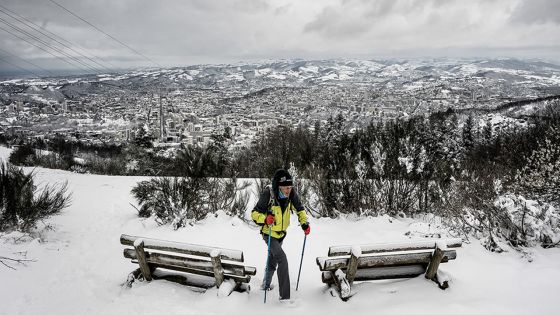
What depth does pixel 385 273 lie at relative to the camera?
15.2ft

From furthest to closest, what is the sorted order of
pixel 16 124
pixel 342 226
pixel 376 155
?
pixel 16 124, pixel 376 155, pixel 342 226

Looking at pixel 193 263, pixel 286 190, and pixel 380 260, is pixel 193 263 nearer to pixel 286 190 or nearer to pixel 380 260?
pixel 286 190

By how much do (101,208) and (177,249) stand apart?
853cm

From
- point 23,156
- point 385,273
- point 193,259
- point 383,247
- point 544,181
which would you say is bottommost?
point 23,156

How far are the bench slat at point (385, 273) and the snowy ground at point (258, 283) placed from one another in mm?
131

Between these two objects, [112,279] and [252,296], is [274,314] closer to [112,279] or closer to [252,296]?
[252,296]

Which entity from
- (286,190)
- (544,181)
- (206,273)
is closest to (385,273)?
(286,190)

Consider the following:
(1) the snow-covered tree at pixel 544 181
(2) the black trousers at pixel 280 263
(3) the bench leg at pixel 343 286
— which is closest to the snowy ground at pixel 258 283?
(3) the bench leg at pixel 343 286

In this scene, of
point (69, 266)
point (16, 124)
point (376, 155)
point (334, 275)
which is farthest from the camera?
point (16, 124)

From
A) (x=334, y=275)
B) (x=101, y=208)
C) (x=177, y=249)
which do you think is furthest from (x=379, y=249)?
(x=101, y=208)

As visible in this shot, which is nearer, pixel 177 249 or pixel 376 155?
pixel 177 249

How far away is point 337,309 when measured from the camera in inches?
172

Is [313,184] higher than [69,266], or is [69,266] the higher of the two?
[313,184]

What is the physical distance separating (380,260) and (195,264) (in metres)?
2.63
